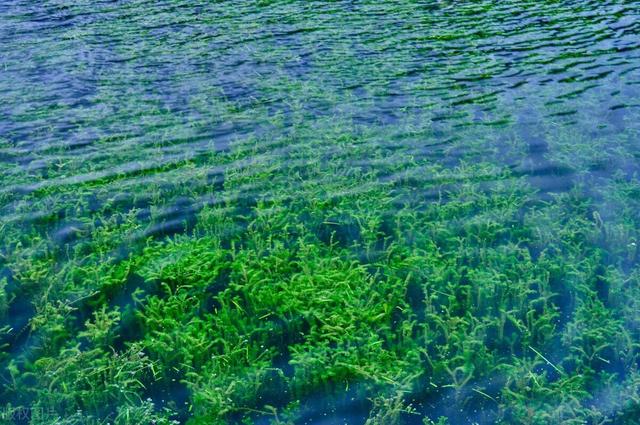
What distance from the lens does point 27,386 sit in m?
6.48

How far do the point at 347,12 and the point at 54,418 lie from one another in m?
18.5

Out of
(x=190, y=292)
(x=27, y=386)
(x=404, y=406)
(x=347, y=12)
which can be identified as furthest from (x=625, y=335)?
(x=347, y=12)

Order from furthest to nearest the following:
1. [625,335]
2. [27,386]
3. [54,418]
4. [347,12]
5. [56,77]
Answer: [347,12] → [56,77] → [625,335] → [27,386] → [54,418]

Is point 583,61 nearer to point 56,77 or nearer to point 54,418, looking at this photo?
point 56,77

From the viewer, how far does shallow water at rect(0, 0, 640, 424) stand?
21.2ft

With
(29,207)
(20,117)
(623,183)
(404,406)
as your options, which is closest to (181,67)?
(20,117)

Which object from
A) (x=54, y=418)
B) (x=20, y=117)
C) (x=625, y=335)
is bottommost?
(x=625, y=335)

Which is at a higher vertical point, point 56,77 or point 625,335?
point 56,77

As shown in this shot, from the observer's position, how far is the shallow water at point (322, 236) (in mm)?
6469

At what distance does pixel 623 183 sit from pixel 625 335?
405 cm

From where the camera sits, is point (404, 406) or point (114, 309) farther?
point (114, 309)

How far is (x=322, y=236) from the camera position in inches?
363

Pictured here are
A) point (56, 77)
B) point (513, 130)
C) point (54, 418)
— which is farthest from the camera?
point (56, 77)

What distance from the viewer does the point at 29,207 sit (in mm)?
9930
